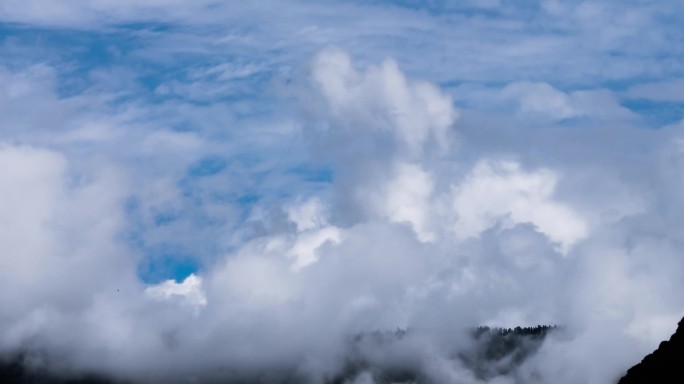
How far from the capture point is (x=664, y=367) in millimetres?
186500

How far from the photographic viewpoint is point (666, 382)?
593ft

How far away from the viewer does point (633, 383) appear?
19050 cm

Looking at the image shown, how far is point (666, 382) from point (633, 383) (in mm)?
10220

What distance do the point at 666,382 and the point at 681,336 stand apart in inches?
519

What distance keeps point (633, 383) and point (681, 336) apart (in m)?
11.8

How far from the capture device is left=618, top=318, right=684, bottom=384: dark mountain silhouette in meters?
182

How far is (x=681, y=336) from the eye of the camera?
19100 cm

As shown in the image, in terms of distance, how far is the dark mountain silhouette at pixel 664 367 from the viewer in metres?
182
